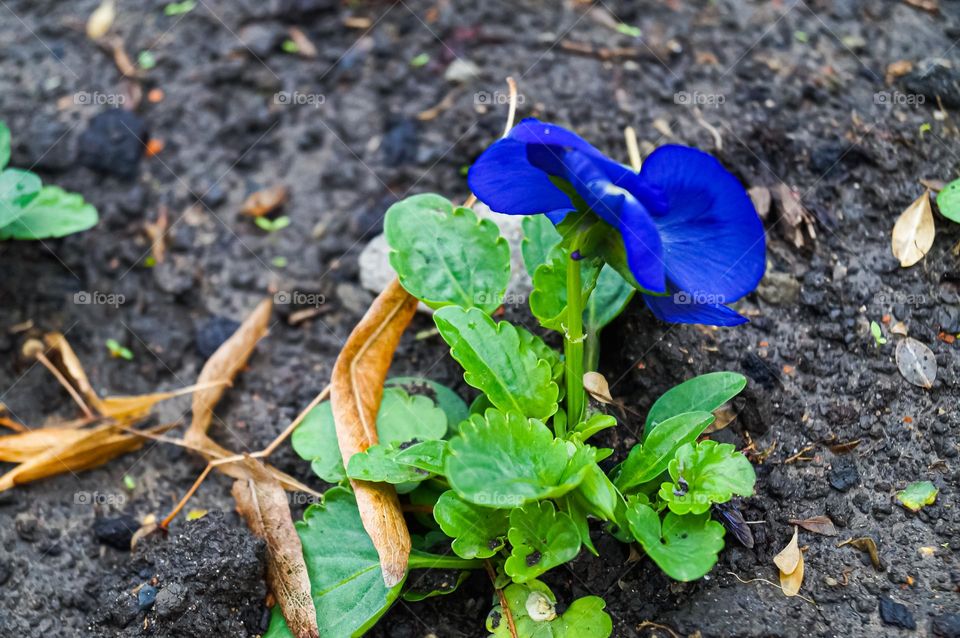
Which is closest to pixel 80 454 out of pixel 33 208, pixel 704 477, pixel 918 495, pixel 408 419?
pixel 33 208

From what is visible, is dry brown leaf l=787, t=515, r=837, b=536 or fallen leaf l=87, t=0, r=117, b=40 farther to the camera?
fallen leaf l=87, t=0, r=117, b=40

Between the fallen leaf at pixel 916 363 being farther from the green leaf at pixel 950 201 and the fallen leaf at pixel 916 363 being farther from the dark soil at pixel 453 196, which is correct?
the green leaf at pixel 950 201

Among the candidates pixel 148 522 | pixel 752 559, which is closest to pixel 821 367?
pixel 752 559

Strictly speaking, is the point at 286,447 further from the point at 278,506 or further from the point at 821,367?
the point at 821,367

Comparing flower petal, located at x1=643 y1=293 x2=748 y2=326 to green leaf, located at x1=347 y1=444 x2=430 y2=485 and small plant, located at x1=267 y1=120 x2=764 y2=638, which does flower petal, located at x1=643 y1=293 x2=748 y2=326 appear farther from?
green leaf, located at x1=347 y1=444 x2=430 y2=485

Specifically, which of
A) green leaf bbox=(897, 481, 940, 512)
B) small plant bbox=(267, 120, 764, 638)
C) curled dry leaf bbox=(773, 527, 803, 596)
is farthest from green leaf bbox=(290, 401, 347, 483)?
green leaf bbox=(897, 481, 940, 512)
